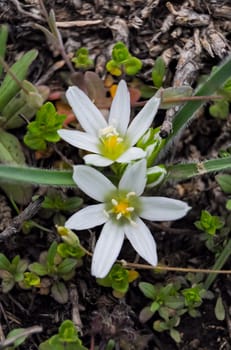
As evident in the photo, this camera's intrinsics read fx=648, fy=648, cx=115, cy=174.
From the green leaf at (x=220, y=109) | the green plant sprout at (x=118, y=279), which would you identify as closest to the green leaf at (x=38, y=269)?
the green plant sprout at (x=118, y=279)

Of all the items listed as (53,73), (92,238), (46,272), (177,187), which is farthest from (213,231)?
(53,73)

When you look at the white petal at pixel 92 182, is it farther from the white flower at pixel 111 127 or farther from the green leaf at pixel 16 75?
the green leaf at pixel 16 75

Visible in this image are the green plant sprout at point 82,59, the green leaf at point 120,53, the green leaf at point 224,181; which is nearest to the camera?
the green leaf at point 224,181

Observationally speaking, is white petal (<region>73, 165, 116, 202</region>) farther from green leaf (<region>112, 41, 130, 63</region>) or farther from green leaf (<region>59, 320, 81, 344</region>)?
green leaf (<region>112, 41, 130, 63</region>)

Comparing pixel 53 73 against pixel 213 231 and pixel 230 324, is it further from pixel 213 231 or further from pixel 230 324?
pixel 230 324

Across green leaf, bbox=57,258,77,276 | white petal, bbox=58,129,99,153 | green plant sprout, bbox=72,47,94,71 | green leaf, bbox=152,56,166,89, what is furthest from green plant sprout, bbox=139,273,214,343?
green plant sprout, bbox=72,47,94,71

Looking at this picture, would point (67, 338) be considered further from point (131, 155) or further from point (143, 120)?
point (143, 120)
